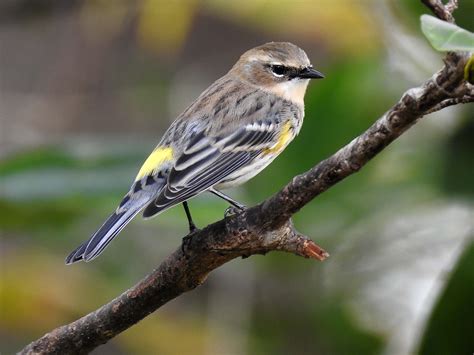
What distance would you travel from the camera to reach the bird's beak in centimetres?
399

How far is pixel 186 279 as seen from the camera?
9.03 feet

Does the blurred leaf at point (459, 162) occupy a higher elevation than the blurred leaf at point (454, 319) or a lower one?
higher

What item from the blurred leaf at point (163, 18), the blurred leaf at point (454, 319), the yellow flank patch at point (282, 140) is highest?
the blurred leaf at point (163, 18)

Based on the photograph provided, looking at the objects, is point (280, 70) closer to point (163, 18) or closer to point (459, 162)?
point (459, 162)

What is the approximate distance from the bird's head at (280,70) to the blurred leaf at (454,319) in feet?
3.33

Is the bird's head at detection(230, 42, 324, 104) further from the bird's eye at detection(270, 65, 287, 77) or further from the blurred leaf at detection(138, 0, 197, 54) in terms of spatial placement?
the blurred leaf at detection(138, 0, 197, 54)

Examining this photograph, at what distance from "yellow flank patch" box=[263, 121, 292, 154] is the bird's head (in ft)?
0.78

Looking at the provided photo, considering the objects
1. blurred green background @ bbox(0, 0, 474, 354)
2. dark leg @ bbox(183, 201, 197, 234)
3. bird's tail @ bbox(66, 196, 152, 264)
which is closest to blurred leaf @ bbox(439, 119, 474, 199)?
blurred green background @ bbox(0, 0, 474, 354)

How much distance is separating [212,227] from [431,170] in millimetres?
1911

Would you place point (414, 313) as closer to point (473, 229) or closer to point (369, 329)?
point (369, 329)

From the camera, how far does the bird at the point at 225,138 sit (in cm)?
329

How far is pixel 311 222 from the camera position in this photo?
4.27 meters

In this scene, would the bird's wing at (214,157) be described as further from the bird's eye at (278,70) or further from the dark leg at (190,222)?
the bird's eye at (278,70)

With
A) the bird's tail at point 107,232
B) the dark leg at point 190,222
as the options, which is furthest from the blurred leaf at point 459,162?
the bird's tail at point 107,232
